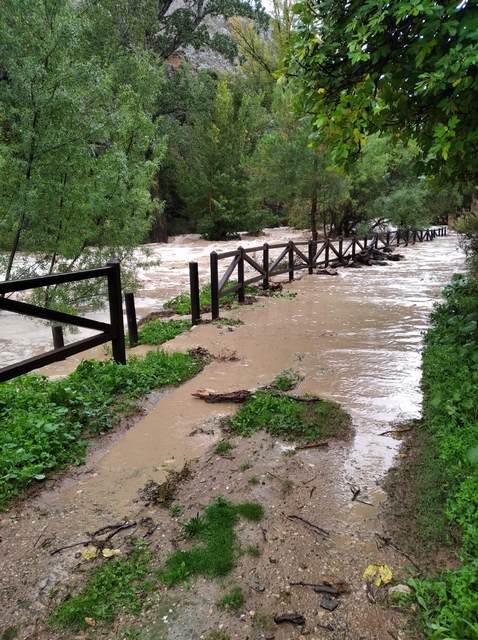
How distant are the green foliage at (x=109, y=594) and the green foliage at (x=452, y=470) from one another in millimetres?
1438

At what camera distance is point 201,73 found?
91.6 ft

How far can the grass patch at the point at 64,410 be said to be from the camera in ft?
11.1

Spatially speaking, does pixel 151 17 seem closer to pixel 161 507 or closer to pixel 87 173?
pixel 87 173

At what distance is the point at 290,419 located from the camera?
165 inches

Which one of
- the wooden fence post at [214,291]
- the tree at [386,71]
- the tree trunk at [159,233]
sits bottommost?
the wooden fence post at [214,291]

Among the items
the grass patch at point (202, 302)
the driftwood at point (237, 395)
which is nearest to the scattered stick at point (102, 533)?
the driftwood at point (237, 395)

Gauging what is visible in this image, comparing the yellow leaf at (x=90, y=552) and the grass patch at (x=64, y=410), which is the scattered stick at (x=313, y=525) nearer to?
the yellow leaf at (x=90, y=552)

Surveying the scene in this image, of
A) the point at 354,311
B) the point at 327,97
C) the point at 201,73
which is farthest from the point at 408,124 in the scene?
the point at 201,73

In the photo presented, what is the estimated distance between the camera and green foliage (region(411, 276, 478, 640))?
6.56 feet

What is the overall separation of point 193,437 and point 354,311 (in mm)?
6141

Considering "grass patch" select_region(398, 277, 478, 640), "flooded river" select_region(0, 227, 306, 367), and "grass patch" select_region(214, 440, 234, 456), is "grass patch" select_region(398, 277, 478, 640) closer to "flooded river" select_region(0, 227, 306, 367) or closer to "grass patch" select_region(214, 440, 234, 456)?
"grass patch" select_region(214, 440, 234, 456)

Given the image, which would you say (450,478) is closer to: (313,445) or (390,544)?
Answer: (390,544)

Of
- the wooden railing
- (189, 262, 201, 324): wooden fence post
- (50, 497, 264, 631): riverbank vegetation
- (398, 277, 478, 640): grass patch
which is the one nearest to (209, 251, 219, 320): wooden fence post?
(189, 262, 201, 324): wooden fence post

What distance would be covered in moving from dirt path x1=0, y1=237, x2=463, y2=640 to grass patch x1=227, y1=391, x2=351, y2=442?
0.52ft
